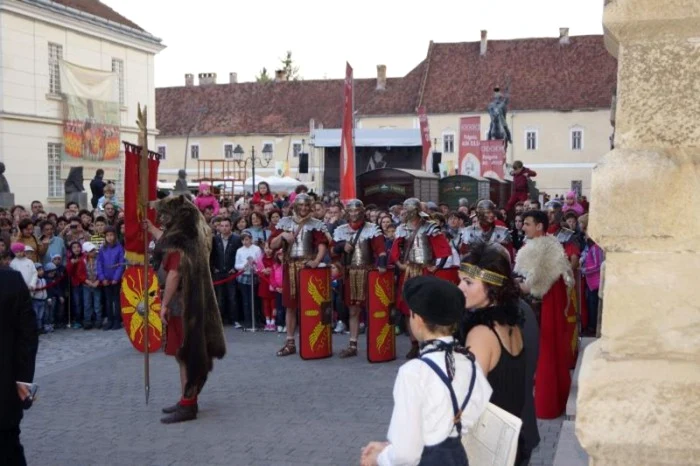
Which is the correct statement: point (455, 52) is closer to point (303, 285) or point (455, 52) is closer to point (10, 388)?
point (303, 285)

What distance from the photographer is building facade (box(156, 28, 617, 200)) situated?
60969 millimetres

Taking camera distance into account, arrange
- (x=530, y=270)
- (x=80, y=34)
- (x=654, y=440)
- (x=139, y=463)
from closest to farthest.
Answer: (x=654, y=440) → (x=139, y=463) → (x=530, y=270) → (x=80, y=34)

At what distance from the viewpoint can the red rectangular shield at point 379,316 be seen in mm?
10938

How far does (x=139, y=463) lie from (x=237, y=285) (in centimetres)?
771

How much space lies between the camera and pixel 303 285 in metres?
11.0

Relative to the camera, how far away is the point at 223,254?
14547mm

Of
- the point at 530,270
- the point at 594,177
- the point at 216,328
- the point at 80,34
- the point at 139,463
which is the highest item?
the point at 80,34

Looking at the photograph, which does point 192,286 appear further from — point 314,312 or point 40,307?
point 40,307

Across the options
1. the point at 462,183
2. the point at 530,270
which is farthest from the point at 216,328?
the point at 462,183

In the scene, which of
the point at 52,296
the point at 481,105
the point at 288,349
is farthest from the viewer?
the point at 481,105

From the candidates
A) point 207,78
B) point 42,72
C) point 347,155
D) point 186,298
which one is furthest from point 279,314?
point 207,78

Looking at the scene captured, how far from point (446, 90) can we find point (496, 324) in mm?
60254

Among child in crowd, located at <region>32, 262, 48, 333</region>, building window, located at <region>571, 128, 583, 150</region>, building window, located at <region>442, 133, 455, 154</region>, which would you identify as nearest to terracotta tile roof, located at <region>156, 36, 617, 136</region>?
building window, located at <region>571, 128, 583, 150</region>

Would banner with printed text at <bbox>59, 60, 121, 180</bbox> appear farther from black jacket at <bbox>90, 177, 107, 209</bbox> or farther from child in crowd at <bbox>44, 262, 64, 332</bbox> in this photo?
child in crowd at <bbox>44, 262, 64, 332</bbox>
